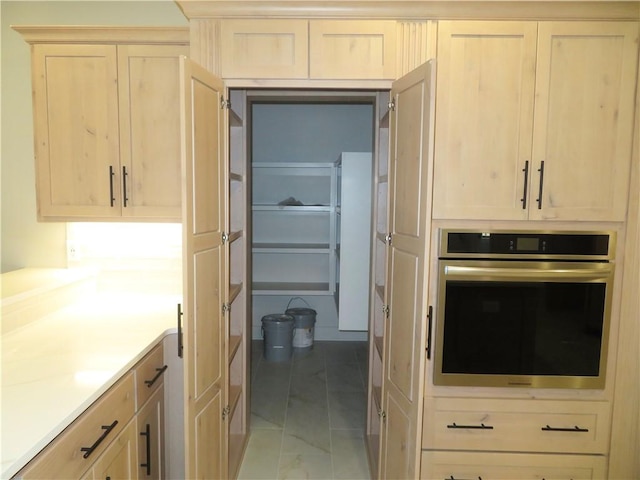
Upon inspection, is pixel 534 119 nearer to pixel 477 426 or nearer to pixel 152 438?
pixel 477 426

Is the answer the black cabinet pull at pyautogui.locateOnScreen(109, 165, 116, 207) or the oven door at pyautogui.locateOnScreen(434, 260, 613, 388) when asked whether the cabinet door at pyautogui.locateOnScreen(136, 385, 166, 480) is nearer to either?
the black cabinet pull at pyautogui.locateOnScreen(109, 165, 116, 207)

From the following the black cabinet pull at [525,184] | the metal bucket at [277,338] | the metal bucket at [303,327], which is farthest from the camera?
the metal bucket at [303,327]

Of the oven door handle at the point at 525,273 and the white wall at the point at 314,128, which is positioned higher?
the white wall at the point at 314,128

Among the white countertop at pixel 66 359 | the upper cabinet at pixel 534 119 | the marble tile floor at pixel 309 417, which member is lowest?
the marble tile floor at pixel 309 417

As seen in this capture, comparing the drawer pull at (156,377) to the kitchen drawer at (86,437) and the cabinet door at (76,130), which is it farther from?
the cabinet door at (76,130)

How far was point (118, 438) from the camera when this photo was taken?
1553 mm

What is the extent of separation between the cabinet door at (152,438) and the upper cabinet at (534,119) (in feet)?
4.97

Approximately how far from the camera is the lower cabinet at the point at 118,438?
119 centimetres

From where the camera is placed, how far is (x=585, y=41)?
1.83 metres

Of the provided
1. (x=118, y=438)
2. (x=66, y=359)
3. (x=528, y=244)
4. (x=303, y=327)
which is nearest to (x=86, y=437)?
(x=118, y=438)

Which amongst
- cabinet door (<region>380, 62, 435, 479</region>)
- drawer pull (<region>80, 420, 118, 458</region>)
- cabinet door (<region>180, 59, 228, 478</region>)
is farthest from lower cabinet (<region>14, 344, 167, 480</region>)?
cabinet door (<region>380, 62, 435, 479</region>)

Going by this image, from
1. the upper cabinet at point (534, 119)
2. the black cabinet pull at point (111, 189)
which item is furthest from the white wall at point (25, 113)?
→ the upper cabinet at point (534, 119)

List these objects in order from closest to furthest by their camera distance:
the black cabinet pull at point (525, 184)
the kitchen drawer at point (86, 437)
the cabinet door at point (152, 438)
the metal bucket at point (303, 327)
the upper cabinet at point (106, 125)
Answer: the kitchen drawer at point (86, 437) → the cabinet door at point (152, 438) → the black cabinet pull at point (525, 184) → the upper cabinet at point (106, 125) → the metal bucket at point (303, 327)

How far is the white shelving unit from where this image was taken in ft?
14.4
